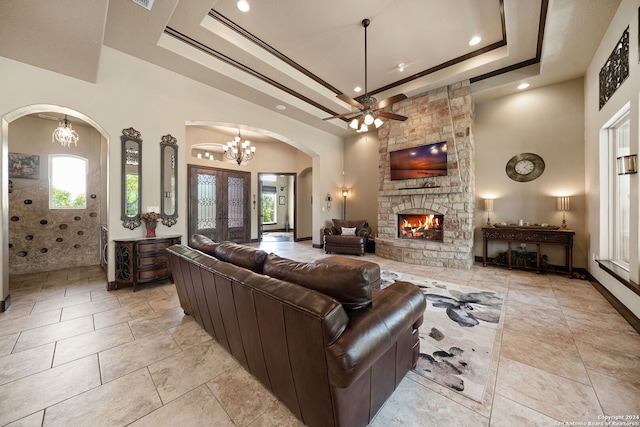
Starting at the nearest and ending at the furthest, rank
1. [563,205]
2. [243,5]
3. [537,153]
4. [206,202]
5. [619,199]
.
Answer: [243,5] < [619,199] < [563,205] < [537,153] < [206,202]

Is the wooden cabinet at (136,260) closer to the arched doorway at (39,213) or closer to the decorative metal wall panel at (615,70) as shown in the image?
the arched doorway at (39,213)

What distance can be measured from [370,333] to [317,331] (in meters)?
0.29

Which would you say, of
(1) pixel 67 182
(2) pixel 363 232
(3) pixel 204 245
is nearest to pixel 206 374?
(3) pixel 204 245

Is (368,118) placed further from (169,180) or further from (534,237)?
(534,237)

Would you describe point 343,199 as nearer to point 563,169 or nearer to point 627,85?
point 563,169

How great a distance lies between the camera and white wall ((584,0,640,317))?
246cm

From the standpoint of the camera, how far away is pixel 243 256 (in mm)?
1968

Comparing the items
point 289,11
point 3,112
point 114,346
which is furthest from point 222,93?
point 114,346

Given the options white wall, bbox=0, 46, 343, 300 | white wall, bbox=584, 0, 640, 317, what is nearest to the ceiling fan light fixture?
white wall, bbox=0, 46, 343, 300

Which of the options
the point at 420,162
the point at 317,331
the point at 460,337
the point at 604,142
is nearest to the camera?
the point at 317,331

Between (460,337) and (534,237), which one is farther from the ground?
(534,237)

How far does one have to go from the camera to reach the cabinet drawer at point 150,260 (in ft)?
11.7

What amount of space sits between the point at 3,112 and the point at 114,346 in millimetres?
3178

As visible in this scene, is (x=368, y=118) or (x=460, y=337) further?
(x=368, y=118)
